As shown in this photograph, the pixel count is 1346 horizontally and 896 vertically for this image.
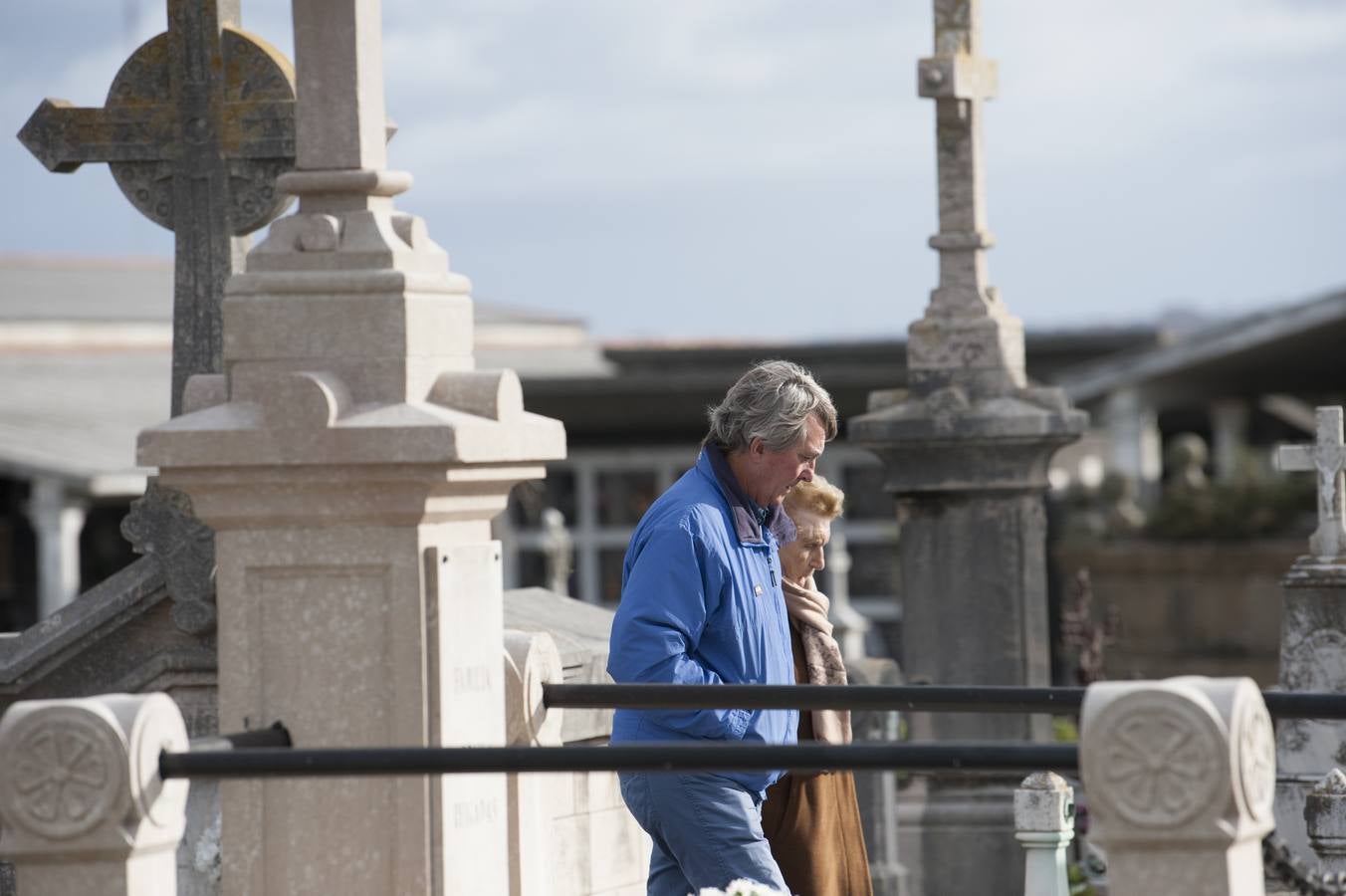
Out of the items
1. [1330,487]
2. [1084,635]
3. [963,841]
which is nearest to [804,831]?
[1330,487]

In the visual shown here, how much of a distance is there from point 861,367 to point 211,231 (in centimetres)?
1599

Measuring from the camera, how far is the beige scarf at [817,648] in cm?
548

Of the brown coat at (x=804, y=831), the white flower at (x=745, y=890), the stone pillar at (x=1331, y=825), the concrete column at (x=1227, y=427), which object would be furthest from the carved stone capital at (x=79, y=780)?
the concrete column at (x=1227, y=427)

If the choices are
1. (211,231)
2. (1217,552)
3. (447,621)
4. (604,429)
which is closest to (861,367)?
(604,429)

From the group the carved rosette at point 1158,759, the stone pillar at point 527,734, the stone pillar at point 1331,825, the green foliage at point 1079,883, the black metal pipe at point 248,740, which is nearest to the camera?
the carved rosette at point 1158,759

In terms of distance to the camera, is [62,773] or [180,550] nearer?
[62,773]

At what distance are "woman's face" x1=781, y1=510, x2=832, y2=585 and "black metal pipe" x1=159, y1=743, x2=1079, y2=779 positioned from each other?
1911 mm

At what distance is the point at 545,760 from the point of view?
365 centimetres

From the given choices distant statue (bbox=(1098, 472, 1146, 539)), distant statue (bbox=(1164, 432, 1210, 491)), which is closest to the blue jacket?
distant statue (bbox=(1164, 432, 1210, 491))

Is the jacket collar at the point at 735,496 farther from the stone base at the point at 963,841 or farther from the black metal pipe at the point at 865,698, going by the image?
the stone base at the point at 963,841

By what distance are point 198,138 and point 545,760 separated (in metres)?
3.49

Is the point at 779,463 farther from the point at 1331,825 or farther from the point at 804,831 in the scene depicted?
the point at 1331,825

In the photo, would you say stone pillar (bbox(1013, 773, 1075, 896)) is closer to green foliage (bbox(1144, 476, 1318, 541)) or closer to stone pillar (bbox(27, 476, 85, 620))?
green foliage (bbox(1144, 476, 1318, 541))

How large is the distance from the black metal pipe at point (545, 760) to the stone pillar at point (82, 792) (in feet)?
0.27
